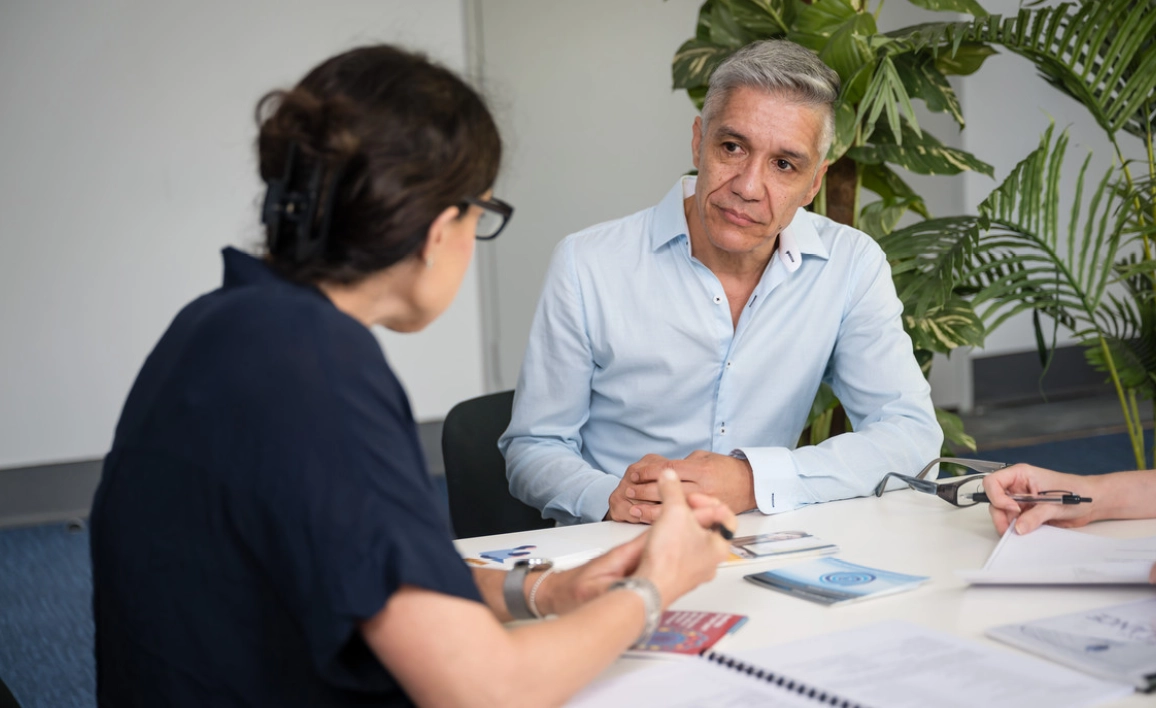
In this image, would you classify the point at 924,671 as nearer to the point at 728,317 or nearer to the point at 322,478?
the point at 322,478

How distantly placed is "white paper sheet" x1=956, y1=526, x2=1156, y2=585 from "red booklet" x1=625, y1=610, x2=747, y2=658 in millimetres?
313

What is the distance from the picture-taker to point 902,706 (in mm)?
930

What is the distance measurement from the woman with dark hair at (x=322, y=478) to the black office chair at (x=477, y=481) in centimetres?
97

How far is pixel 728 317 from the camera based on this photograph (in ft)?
6.84

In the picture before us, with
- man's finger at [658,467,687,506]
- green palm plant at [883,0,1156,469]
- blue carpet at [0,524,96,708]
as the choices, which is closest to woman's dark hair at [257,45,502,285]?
man's finger at [658,467,687,506]

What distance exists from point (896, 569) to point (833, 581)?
12 cm

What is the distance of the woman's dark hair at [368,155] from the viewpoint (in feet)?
3.12

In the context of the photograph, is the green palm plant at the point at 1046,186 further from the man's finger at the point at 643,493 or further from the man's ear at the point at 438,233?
the man's ear at the point at 438,233

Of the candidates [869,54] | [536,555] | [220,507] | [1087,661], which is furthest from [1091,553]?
[869,54]

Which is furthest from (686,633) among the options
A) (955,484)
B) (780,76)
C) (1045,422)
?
(1045,422)

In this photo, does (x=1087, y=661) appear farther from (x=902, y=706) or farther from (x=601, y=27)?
(x=601, y=27)

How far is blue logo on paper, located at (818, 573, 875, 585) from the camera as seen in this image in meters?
1.27

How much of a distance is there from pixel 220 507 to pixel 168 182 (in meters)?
4.35

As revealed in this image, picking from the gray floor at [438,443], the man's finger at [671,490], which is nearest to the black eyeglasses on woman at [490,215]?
the man's finger at [671,490]
